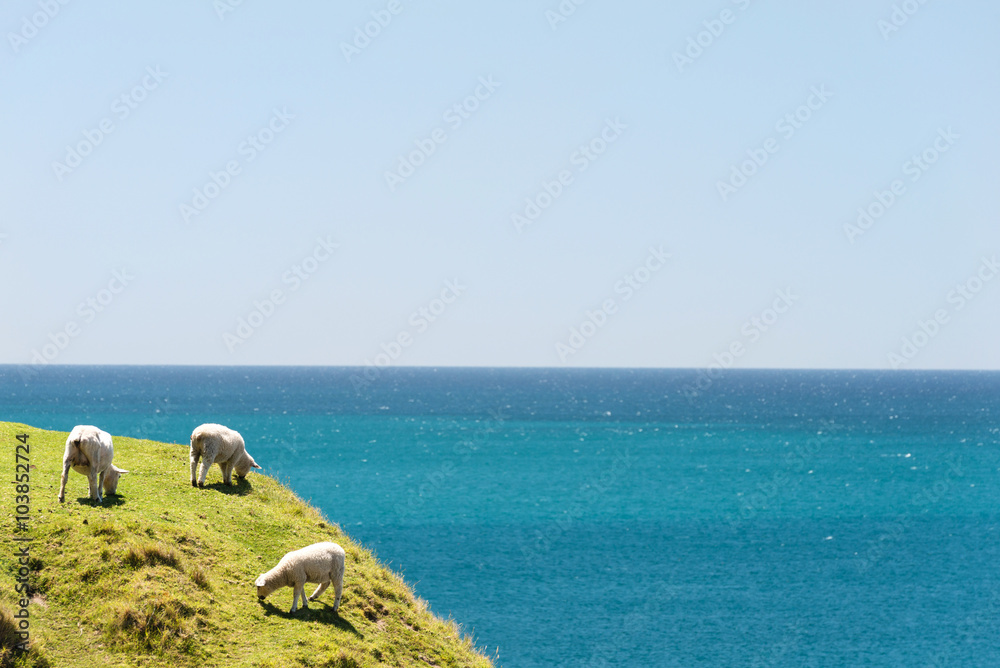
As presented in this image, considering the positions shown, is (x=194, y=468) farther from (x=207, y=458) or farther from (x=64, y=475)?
(x=64, y=475)

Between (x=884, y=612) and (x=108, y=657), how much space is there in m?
49.4

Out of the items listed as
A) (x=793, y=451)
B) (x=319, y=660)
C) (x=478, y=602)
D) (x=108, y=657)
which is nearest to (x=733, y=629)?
(x=478, y=602)

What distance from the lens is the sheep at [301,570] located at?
19.6 metres

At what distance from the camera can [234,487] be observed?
91.1 ft

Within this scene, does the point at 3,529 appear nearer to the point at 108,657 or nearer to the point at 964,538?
the point at 108,657

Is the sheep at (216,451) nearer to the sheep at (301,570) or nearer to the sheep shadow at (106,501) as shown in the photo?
the sheep shadow at (106,501)

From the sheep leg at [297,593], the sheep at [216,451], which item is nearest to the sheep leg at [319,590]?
the sheep leg at [297,593]

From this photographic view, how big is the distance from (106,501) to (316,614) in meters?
7.46

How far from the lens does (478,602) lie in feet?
165

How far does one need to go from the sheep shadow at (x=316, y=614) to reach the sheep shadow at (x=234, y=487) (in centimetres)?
742

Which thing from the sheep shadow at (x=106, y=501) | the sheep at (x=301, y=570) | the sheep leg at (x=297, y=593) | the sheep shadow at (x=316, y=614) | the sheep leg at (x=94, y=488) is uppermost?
the sheep leg at (x=94, y=488)

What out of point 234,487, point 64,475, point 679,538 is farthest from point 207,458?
point 679,538

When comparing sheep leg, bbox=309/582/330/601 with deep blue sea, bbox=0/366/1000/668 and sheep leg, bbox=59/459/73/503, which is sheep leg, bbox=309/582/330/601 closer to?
sheep leg, bbox=59/459/73/503

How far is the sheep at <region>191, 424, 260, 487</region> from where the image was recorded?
25578 mm
